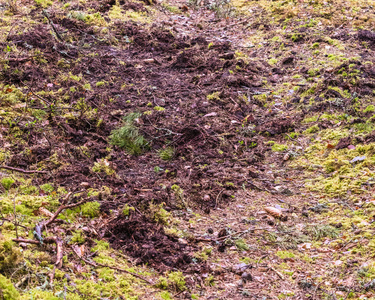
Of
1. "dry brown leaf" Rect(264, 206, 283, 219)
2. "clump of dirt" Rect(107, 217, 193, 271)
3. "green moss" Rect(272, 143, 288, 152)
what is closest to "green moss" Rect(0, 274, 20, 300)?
"clump of dirt" Rect(107, 217, 193, 271)

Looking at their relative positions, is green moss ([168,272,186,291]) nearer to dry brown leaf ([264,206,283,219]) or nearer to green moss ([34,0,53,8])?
dry brown leaf ([264,206,283,219])

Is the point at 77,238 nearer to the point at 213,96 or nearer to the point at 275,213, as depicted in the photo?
the point at 275,213

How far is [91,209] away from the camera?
322 centimetres

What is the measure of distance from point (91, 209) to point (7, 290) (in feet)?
4.94

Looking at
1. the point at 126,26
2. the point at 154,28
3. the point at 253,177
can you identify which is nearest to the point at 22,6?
the point at 126,26

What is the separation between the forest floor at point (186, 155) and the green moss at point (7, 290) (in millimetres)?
14

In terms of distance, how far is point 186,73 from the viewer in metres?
7.12

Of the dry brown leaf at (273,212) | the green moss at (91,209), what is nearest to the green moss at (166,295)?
the green moss at (91,209)

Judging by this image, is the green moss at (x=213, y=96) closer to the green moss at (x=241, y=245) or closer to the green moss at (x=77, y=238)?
the green moss at (x=241, y=245)

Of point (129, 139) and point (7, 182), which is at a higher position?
point (7, 182)

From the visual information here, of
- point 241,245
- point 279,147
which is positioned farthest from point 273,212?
point 279,147

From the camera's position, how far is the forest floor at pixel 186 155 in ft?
8.98

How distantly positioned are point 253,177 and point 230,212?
0.81m

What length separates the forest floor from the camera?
274 cm
